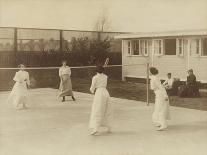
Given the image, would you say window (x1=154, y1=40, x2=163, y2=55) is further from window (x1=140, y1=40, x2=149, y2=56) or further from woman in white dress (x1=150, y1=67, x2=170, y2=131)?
woman in white dress (x1=150, y1=67, x2=170, y2=131)

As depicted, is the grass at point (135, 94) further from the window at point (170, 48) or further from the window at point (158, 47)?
the window at point (170, 48)

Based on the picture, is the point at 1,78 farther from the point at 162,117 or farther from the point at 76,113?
the point at 162,117

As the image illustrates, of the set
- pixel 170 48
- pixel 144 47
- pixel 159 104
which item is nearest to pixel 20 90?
pixel 159 104

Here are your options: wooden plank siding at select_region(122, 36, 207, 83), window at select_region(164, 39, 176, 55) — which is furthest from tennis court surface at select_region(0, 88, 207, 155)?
window at select_region(164, 39, 176, 55)

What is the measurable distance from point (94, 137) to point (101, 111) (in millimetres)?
575

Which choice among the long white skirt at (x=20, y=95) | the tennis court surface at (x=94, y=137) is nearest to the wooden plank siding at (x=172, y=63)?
the tennis court surface at (x=94, y=137)

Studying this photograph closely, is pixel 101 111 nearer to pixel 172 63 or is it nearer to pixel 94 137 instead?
pixel 94 137

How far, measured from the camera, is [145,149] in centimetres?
721

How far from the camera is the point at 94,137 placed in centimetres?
816

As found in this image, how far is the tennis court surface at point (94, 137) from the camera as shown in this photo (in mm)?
7234

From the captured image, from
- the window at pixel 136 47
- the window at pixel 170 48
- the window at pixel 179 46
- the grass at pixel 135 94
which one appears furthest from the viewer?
the window at pixel 170 48

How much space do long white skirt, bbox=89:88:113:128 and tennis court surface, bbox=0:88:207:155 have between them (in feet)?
0.87

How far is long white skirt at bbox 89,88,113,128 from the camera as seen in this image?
8.41 meters

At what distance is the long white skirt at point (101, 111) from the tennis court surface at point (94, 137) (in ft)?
0.87
